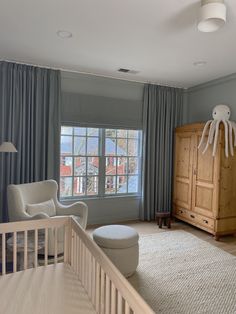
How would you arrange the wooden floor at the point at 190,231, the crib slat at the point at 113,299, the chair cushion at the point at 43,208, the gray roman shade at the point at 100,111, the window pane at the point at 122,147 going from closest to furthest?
1. the crib slat at the point at 113,299
2. the chair cushion at the point at 43,208
3. the wooden floor at the point at 190,231
4. the gray roman shade at the point at 100,111
5. the window pane at the point at 122,147

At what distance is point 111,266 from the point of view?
126 cm

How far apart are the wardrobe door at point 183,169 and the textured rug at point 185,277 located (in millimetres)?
892

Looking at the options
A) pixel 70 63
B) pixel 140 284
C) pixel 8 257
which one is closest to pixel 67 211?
pixel 8 257

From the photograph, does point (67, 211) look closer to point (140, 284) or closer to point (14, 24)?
point (140, 284)

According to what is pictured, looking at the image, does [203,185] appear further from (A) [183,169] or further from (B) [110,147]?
(B) [110,147]

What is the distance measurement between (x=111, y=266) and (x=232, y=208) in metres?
3.18

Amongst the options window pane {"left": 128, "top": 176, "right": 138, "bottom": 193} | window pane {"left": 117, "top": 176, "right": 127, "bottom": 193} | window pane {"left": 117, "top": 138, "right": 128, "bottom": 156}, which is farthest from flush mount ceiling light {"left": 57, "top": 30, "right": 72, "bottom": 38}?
window pane {"left": 128, "top": 176, "right": 138, "bottom": 193}

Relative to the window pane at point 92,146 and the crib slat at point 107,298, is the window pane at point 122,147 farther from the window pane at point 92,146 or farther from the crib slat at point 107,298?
the crib slat at point 107,298

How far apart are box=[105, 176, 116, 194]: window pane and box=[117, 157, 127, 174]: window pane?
18 centimetres

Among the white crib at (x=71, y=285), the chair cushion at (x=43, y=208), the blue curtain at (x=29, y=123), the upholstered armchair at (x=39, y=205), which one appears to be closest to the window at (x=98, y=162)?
the blue curtain at (x=29, y=123)

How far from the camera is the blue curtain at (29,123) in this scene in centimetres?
368

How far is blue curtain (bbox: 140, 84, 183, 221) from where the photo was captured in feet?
15.3

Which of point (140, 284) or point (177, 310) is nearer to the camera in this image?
point (177, 310)

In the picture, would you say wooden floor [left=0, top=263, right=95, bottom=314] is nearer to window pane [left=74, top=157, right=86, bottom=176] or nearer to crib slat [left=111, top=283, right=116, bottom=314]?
crib slat [left=111, top=283, right=116, bottom=314]
